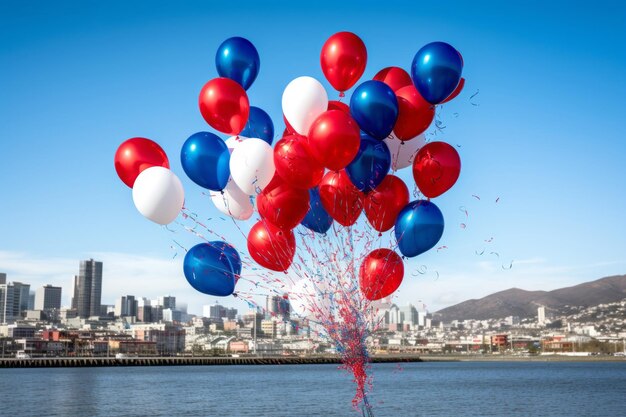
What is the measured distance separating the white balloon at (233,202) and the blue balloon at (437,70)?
274 cm

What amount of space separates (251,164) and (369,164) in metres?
1.43

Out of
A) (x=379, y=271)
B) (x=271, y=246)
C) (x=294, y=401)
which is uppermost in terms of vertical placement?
(x=271, y=246)

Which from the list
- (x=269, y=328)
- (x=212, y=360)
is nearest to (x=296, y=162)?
(x=212, y=360)

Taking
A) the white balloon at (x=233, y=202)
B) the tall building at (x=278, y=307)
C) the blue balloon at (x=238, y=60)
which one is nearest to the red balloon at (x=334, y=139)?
the blue balloon at (x=238, y=60)

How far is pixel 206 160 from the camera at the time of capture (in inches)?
365

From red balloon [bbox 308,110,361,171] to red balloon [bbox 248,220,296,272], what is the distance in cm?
140

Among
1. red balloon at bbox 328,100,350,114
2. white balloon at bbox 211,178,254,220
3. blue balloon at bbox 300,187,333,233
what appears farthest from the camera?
blue balloon at bbox 300,187,333,233

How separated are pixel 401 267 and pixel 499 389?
130 feet

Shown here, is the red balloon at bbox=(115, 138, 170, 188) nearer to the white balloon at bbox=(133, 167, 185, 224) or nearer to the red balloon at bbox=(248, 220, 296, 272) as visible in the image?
the white balloon at bbox=(133, 167, 185, 224)

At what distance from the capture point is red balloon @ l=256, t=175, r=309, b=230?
30.6 ft

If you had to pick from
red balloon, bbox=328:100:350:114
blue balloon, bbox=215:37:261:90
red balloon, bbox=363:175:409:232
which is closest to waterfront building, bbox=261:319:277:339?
red balloon, bbox=363:175:409:232

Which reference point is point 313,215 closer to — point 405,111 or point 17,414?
point 405,111

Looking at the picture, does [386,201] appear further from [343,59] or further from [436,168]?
[343,59]

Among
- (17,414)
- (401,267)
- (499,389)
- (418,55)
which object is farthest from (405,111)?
(499,389)
